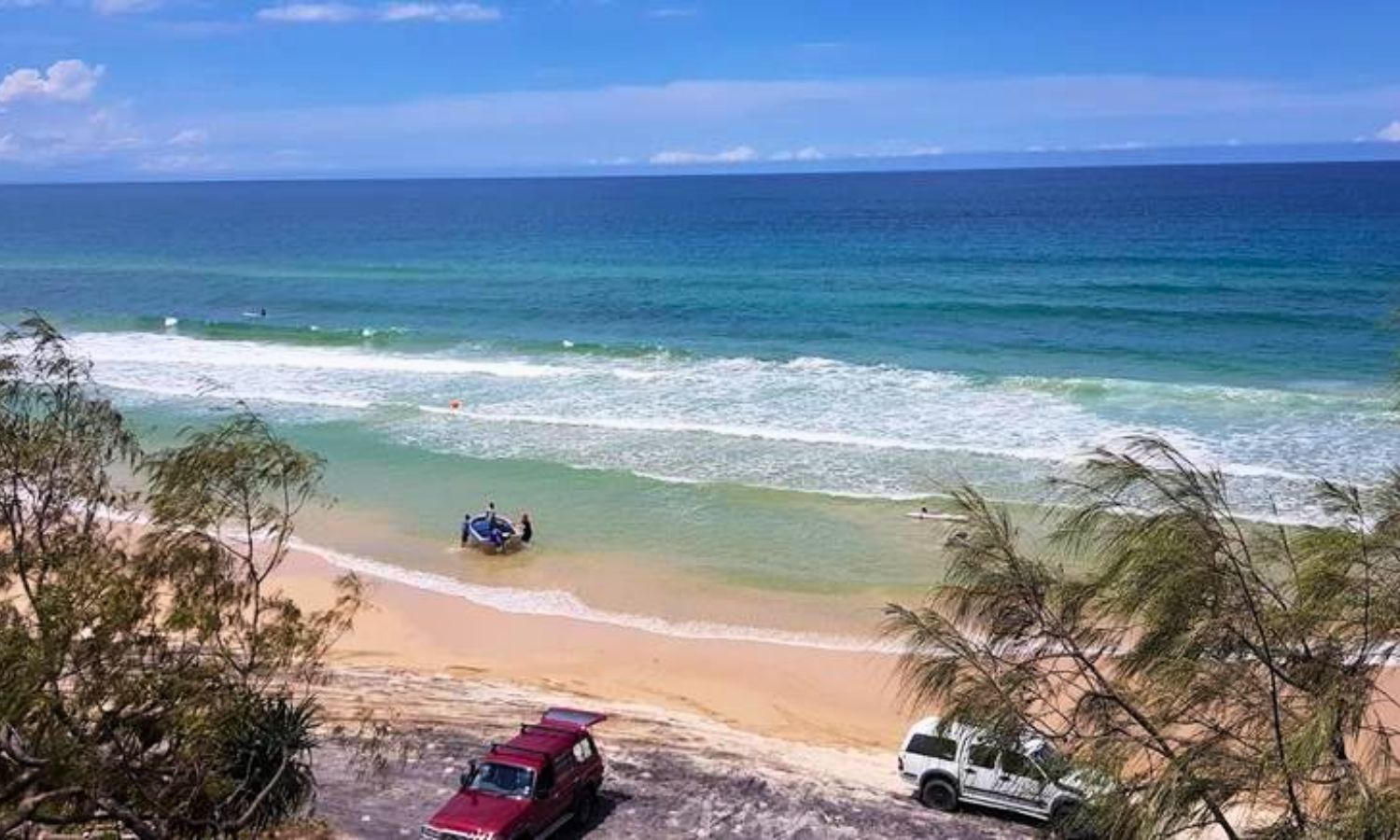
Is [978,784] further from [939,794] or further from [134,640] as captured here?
[134,640]

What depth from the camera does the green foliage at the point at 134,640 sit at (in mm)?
7688

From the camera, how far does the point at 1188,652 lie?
805 centimetres

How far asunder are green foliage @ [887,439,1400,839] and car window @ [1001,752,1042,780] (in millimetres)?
351

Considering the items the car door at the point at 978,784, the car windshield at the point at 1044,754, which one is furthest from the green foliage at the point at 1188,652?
the car door at the point at 978,784

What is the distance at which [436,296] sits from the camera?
64.2m

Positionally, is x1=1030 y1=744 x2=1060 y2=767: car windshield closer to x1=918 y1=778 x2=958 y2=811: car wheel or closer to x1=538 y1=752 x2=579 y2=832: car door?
x1=918 y1=778 x2=958 y2=811: car wheel

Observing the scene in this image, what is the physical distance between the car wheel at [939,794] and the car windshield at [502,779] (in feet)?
17.4

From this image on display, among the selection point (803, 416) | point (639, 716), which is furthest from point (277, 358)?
point (639, 716)

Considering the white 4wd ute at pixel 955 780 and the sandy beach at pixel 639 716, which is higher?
the white 4wd ute at pixel 955 780

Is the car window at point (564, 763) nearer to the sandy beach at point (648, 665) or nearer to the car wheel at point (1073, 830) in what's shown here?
the sandy beach at point (648, 665)

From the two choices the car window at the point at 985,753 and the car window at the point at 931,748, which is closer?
the car window at the point at 985,753

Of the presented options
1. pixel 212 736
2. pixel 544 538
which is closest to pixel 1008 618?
pixel 212 736

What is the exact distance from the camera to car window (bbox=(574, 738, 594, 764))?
14320 millimetres

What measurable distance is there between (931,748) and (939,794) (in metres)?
0.65
